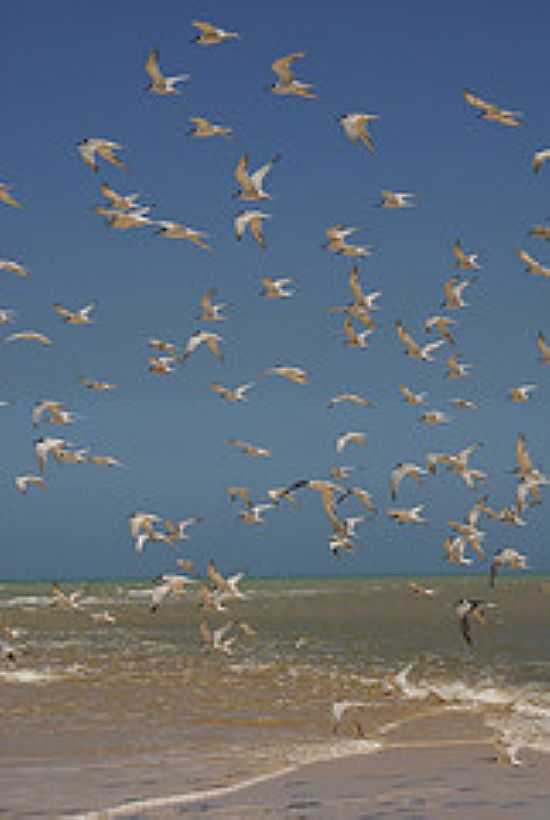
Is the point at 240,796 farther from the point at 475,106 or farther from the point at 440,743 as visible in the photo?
the point at 475,106

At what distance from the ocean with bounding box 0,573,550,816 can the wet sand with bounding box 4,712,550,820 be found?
0.08 m

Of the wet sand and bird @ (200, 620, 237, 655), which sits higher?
the wet sand

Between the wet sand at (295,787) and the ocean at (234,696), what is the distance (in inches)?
3.0

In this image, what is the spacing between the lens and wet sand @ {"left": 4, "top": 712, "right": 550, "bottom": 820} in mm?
14211

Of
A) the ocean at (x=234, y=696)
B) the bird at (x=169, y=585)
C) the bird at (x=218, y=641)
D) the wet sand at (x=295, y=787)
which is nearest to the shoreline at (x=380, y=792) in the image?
Answer: the wet sand at (x=295, y=787)

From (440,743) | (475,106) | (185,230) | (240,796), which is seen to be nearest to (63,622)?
(185,230)

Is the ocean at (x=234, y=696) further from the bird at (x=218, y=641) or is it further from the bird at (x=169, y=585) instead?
the bird at (x=169, y=585)

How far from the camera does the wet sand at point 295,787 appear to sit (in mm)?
14211

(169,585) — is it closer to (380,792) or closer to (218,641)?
→ (218,641)

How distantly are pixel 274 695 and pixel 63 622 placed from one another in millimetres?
25295

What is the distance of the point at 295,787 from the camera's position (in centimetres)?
1548

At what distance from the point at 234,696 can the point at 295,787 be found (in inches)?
A: 358

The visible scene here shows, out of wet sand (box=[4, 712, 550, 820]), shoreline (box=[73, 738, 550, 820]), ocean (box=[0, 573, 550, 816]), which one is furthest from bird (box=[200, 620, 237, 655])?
shoreline (box=[73, 738, 550, 820])

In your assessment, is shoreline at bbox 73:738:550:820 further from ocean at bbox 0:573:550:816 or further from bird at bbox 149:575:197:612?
bird at bbox 149:575:197:612
